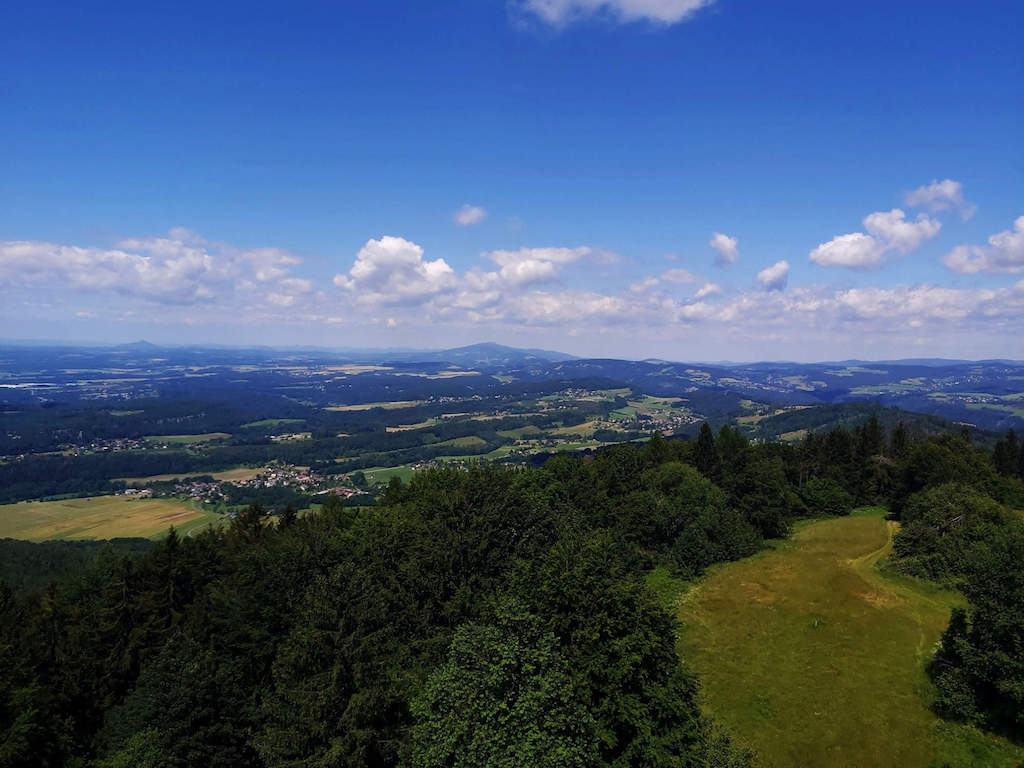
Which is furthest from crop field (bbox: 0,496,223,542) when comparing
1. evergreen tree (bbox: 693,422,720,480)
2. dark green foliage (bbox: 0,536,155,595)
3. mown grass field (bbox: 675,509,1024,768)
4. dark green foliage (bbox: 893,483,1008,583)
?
dark green foliage (bbox: 893,483,1008,583)

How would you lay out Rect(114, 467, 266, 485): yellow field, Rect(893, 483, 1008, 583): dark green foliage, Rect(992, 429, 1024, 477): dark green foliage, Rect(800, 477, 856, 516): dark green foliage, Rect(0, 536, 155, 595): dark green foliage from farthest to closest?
Rect(114, 467, 266, 485): yellow field → Rect(992, 429, 1024, 477): dark green foliage → Rect(800, 477, 856, 516): dark green foliage → Rect(0, 536, 155, 595): dark green foliage → Rect(893, 483, 1008, 583): dark green foliage

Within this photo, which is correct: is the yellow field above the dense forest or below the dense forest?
below

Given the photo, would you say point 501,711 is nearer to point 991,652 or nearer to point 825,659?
point 991,652

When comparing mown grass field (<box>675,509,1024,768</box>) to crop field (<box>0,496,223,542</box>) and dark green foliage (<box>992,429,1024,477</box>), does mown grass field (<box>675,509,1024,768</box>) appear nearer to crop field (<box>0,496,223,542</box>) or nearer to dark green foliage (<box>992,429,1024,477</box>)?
dark green foliage (<box>992,429,1024,477</box>)

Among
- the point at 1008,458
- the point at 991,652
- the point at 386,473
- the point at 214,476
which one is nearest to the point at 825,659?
the point at 991,652

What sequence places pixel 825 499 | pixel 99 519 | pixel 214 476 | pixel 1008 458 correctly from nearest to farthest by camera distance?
pixel 825 499 → pixel 1008 458 → pixel 99 519 → pixel 214 476

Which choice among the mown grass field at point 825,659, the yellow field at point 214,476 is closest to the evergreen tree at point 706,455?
the mown grass field at point 825,659

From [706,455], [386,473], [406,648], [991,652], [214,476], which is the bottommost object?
[214,476]
